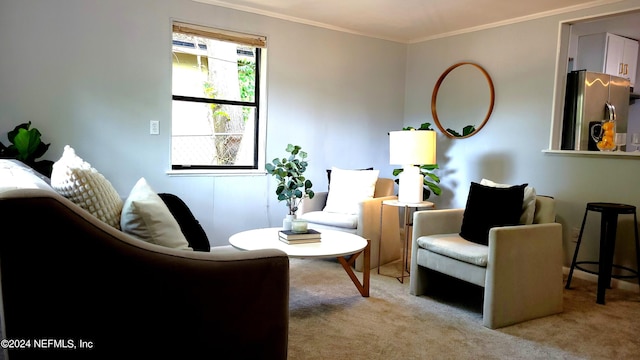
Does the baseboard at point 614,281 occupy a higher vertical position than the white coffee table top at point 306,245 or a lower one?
lower

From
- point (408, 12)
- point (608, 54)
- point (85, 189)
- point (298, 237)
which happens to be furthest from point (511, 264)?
point (608, 54)

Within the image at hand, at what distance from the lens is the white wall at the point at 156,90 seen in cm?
324

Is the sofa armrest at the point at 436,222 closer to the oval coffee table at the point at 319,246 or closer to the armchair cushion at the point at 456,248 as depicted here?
the armchair cushion at the point at 456,248

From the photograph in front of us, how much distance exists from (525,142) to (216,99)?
2.88 metres

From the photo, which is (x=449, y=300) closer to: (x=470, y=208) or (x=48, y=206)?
(x=470, y=208)

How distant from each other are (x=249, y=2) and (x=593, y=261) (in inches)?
142

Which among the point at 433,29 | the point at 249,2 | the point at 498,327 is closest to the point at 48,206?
the point at 498,327

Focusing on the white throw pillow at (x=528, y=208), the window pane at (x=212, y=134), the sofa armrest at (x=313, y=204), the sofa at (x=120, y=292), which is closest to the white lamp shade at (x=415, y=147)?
the white throw pillow at (x=528, y=208)

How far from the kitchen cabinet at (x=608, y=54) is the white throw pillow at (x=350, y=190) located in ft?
9.34

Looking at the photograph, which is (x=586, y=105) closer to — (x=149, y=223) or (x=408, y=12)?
(x=408, y=12)

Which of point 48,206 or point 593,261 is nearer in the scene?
point 48,206

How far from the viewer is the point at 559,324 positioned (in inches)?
105

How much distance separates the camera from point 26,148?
9.77 feet

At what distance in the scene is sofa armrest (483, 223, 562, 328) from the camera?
8.40 feet
